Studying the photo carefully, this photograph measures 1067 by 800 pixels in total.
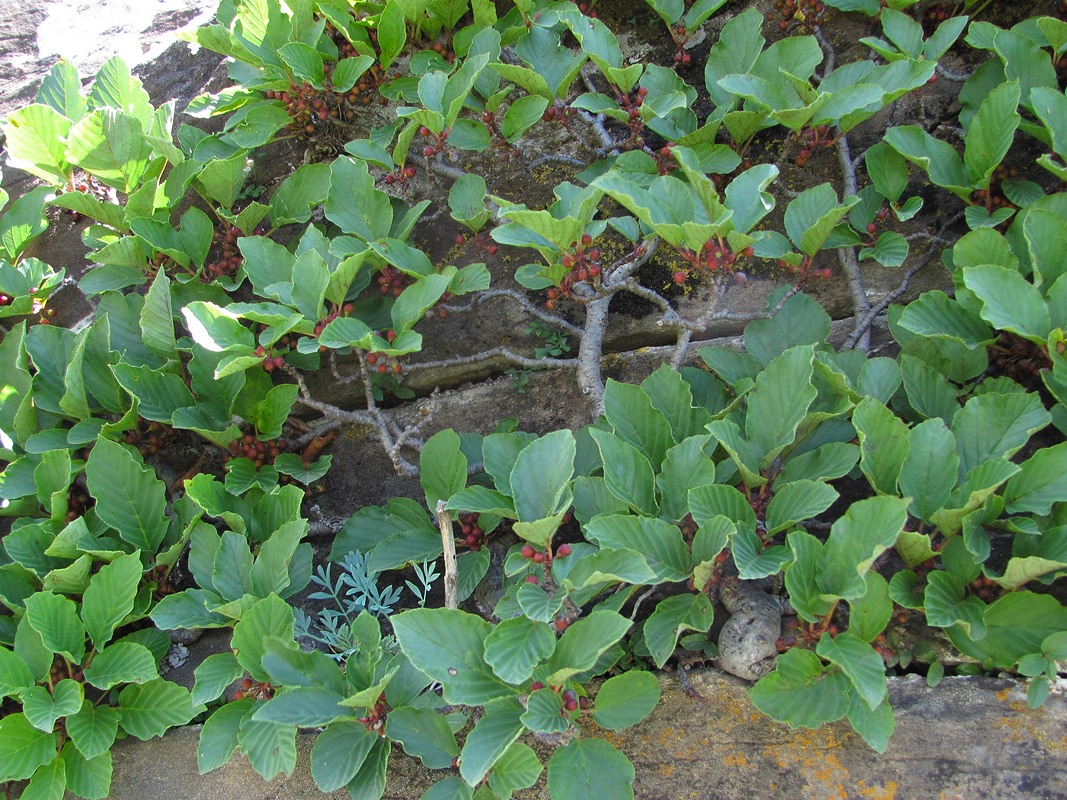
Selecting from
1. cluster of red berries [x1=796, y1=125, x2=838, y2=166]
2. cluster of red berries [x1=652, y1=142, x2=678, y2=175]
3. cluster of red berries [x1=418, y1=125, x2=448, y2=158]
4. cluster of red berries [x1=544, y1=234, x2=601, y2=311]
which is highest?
cluster of red berries [x1=418, y1=125, x2=448, y2=158]

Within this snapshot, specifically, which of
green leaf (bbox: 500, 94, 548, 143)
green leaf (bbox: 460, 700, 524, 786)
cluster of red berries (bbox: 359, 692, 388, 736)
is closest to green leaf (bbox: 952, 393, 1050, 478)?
green leaf (bbox: 460, 700, 524, 786)

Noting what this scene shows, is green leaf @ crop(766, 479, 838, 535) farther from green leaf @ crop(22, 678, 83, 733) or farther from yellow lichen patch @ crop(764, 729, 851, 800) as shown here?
green leaf @ crop(22, 678, 83, 733)

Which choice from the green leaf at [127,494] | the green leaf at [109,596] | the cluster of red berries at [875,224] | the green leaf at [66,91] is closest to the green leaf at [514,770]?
the green leaf at [109,596]

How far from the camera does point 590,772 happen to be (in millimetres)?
1517

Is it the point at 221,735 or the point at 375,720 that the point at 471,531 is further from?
the point at 221,735

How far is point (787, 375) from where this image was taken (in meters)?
1.70

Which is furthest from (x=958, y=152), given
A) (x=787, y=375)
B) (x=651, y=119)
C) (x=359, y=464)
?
(x=359, y=464)

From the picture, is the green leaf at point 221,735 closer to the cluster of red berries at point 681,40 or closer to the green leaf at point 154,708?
the green leaf at point 154,708

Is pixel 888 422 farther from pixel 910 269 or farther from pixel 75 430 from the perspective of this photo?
pixel 75 430

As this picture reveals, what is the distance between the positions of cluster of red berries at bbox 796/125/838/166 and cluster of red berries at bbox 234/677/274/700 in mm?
1962

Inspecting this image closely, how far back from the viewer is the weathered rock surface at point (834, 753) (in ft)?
4.93

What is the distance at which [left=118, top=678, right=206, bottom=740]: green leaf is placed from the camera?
71.8 inches

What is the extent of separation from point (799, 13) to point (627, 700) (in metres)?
2.11

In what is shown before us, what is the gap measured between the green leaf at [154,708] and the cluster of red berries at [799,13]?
2536 millimetres
